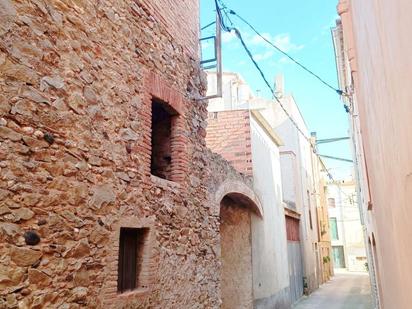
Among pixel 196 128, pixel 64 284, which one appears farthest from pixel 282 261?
pixel 64 284

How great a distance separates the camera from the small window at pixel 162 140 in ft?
18.0

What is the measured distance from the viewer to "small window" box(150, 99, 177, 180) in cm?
549

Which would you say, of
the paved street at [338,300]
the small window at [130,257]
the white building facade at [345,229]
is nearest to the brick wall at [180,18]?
the small window at [130,257]

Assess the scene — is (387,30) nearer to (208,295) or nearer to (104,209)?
(104,209)

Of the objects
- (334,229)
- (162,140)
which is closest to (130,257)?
(162,140)

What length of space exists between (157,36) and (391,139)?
4044mm

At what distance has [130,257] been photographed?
441cm

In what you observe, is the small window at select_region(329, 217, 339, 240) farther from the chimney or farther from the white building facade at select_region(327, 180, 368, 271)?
the chimney

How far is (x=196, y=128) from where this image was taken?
603 centimetres

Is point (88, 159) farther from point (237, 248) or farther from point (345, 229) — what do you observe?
point (345, 229)

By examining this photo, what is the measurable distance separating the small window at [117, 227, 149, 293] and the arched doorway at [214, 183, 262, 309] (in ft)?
15.4

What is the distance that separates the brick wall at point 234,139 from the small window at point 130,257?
5470mm

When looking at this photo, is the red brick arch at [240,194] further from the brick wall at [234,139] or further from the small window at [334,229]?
the small window at [334,229]

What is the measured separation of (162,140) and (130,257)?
193cm
